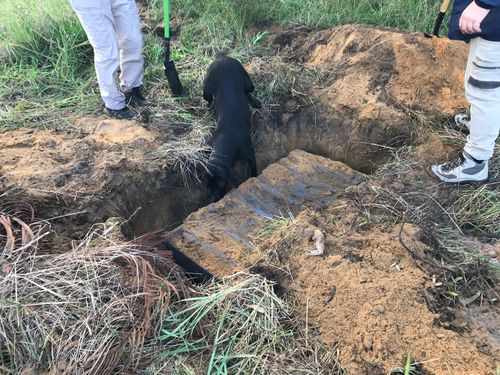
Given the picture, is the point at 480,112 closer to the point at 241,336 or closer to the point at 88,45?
the point at 241,336

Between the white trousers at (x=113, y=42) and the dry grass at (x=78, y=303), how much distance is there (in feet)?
5.57

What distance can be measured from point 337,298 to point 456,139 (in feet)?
6.44

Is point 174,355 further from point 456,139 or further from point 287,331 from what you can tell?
point 456,139

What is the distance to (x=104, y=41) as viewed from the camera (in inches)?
147

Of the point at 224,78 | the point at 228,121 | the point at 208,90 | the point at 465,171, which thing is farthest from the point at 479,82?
the point at 208,90

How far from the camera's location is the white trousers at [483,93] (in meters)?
2.77

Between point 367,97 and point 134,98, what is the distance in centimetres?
212

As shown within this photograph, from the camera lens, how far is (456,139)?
365 cm

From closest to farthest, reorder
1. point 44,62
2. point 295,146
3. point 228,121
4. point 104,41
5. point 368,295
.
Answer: point 368,295, point 104,41, point 228,121, point 295,146, point 44,62

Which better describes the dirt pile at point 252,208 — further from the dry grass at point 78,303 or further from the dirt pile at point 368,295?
the dry grass at point 78,303


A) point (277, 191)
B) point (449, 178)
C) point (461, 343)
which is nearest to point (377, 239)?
point (461, 343)

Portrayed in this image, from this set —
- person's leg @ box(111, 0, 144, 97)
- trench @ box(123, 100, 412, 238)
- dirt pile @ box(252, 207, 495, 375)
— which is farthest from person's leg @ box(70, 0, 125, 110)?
dirt pile @ box(252, 207, 495, 375)

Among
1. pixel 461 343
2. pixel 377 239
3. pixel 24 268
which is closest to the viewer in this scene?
pixel 461 343

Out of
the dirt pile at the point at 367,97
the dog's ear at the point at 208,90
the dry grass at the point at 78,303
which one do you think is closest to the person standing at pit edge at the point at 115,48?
the dog's ear at the point at 208,90
